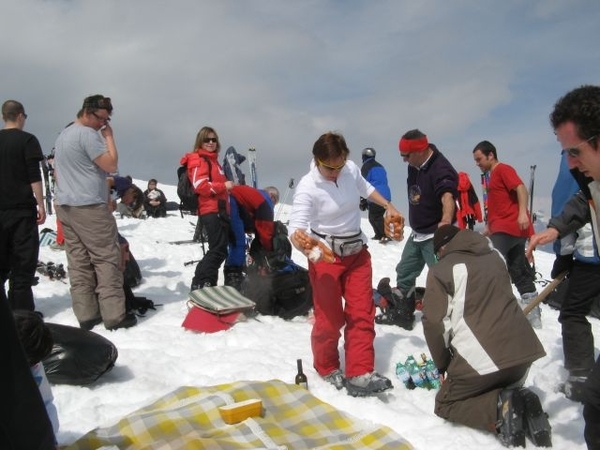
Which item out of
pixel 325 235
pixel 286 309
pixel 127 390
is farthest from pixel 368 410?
pixel 286 309

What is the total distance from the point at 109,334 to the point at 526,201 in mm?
4520

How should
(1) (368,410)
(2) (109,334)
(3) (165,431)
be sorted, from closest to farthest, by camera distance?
(3) (165,431), (1) (368,410), (2) (109,334)

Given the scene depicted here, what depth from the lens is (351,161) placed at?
4.33 metres

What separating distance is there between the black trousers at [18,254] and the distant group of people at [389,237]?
0.01 meters

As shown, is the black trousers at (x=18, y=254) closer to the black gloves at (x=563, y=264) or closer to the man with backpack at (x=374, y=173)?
the black gloves at (x=563, y=264)

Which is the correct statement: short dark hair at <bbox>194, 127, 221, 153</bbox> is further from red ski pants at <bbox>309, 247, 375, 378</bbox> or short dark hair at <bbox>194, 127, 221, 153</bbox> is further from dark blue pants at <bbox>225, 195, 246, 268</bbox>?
red ski pants at <bbox>309, 247, 375, 378</bbox>

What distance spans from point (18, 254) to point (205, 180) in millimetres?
2065

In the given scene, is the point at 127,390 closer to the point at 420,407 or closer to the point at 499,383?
the point at 420,407

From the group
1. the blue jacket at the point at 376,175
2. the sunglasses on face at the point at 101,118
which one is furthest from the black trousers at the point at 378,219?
the sunglasses on face at the point at 101,118

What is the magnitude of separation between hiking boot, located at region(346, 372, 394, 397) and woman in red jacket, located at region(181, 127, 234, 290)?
108 inches

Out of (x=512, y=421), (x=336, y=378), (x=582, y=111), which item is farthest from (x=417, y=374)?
(x=582, y=111)

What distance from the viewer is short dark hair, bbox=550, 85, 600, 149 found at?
2227 mm

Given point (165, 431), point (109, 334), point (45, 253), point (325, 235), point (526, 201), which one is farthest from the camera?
point (45, 253)

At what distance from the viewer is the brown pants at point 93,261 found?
505 centimetres
